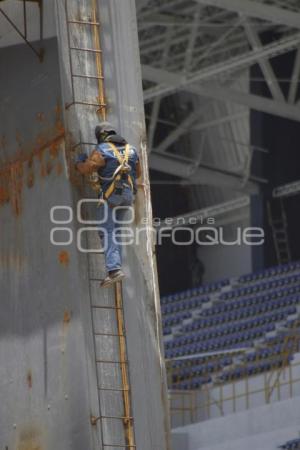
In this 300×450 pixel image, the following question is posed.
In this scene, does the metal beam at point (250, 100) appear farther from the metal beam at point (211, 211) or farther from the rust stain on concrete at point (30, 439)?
the rust stain on concrete at point (30, 439)

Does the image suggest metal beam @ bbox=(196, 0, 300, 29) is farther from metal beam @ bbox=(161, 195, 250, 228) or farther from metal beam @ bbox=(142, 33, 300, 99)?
metal beam @ bbox=(161, 195, 250, 228)

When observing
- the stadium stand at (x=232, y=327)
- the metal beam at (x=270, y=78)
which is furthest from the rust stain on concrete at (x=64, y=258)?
the metal beam at (x=270, y=78)

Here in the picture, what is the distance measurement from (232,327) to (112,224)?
21.6m

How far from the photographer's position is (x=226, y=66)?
33156mm

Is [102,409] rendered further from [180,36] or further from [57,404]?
[180,36]

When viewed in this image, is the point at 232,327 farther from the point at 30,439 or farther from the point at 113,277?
the point at 113,277

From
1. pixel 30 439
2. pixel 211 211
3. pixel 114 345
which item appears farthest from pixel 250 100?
pixel 114 345

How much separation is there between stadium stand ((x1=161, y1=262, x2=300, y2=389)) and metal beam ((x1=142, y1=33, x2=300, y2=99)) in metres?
5.16

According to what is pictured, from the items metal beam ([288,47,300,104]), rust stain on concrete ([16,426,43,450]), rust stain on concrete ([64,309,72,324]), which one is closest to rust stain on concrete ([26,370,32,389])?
rust stain on concrete ([16,426,43,450])

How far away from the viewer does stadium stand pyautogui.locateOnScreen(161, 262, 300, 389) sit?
31.4 metres

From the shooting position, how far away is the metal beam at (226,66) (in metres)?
32.8

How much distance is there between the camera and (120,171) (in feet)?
42.2

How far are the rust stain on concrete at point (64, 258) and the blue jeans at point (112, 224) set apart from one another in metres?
0.35

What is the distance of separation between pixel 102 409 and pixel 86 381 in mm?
273
